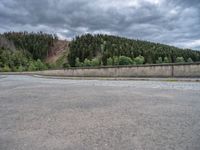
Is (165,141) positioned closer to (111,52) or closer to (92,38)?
(111,52)

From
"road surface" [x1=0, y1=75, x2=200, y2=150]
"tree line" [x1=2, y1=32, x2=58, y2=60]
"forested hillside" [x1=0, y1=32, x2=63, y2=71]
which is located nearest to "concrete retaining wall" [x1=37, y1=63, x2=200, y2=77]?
"road surface" [x1=0, y1=75, x2=200, y2=150]

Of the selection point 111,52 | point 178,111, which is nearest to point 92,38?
point 111,52

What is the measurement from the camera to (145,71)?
21.8 meters

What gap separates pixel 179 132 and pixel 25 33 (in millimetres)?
181854

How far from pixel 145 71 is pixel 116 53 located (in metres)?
72.1

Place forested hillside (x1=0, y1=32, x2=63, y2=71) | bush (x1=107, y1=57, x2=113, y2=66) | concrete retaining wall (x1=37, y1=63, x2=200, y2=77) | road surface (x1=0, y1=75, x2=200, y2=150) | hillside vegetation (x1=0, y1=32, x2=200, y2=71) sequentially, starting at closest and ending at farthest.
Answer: road surface (x1=0, y1=75, x2=200, y2=150) → concrete retaining wall (x1=37, y1=63, x2=200, y2=77) → bush (x1=107, y1=57, x2=113, y2=66) → hillside vegetation (x1=0, y1=32, x2=200, y2=71) → forested hillside (x1=0, y1=32, x2=63, y2=71)

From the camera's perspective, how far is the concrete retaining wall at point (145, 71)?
18123mm

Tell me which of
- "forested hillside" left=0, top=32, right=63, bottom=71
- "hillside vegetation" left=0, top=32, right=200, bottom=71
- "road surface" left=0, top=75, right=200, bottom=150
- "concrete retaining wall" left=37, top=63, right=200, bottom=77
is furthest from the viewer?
"forested hillside" left=0, top=32, right=63, bottom=71

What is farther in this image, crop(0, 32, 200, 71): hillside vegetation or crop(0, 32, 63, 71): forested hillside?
crop(0, 32, 63, 71): forested hillside

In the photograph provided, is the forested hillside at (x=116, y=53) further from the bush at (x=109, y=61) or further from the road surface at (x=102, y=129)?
the road surface at (x=102, y=129)

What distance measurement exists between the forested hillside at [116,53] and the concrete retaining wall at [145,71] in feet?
169

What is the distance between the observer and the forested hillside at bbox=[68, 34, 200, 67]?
83.7m

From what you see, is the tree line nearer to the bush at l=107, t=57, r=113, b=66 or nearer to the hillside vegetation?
the hillside vegetation

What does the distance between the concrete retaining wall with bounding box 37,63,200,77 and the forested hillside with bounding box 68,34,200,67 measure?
5144 centimetres
